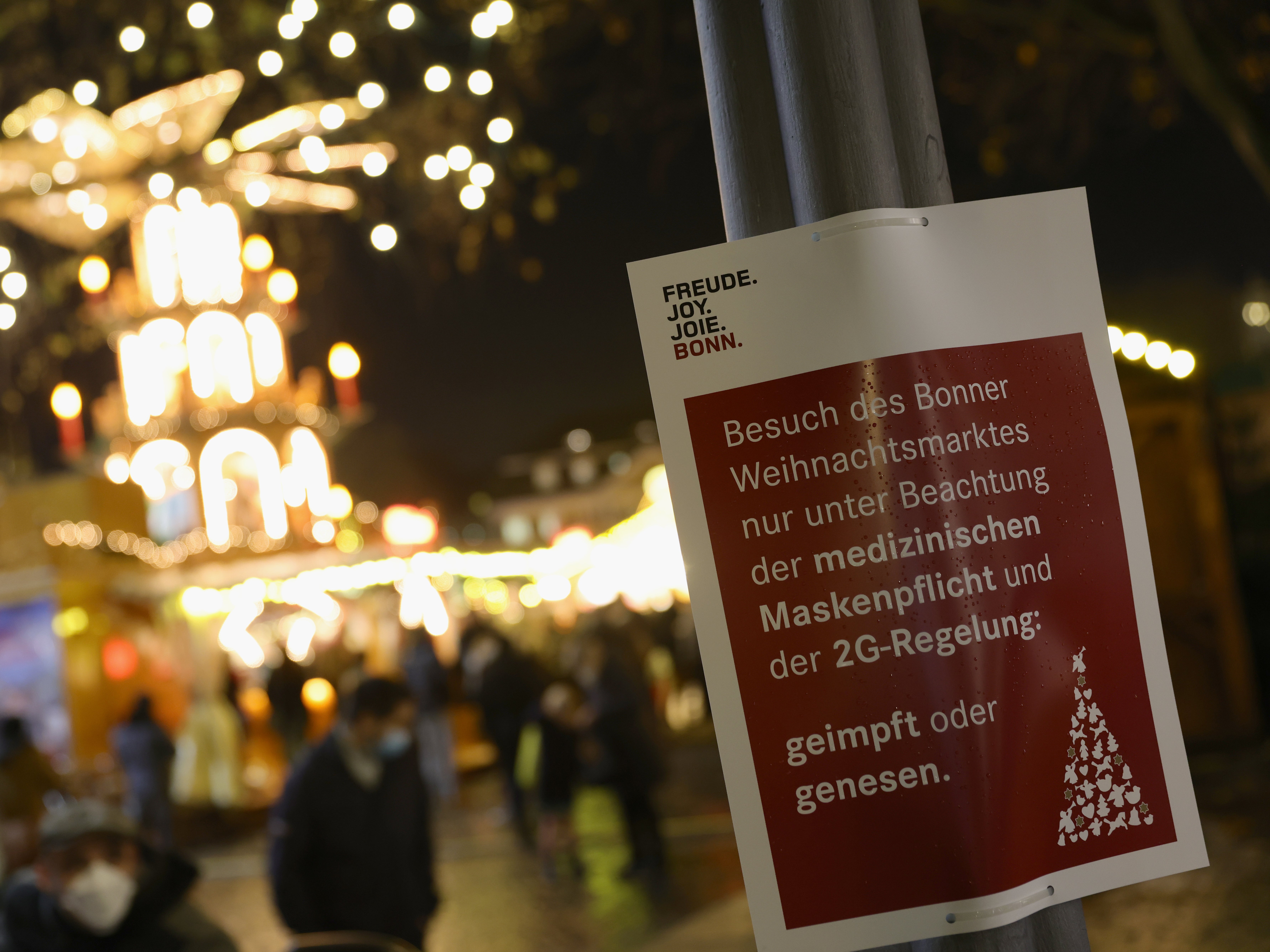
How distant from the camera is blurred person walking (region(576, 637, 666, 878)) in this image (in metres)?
9.01

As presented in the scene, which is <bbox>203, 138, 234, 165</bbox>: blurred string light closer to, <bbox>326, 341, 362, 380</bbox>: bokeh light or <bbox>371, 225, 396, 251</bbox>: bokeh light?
<bbox>371, 225, 396, 251</bbox>: bokeh light

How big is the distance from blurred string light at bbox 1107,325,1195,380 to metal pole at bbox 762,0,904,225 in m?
7.92

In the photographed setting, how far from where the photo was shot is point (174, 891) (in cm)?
378

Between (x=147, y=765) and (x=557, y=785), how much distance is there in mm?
4749

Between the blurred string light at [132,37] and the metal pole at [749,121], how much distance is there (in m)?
6.50

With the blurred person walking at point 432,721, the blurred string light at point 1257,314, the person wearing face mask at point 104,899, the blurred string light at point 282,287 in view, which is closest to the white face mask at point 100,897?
the person wearing face mask at point 104,899

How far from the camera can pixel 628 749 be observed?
9.13 meters

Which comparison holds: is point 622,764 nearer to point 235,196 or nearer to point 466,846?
point 466,846

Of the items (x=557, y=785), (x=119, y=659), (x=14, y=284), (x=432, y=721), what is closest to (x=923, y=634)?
(x=557, y=785)

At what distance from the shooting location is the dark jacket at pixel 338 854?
15.6 ft

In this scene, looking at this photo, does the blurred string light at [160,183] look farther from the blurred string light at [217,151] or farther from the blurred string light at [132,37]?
the blurred string light at [132,37]

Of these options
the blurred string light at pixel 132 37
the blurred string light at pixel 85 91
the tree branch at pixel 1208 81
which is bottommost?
the tree branch at pixel 1208 81

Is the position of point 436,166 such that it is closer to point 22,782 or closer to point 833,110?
point 22,782

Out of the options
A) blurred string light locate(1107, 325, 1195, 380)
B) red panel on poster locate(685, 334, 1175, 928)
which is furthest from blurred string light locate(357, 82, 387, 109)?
red panel on poster locate(685, 334, 1175, 928)
